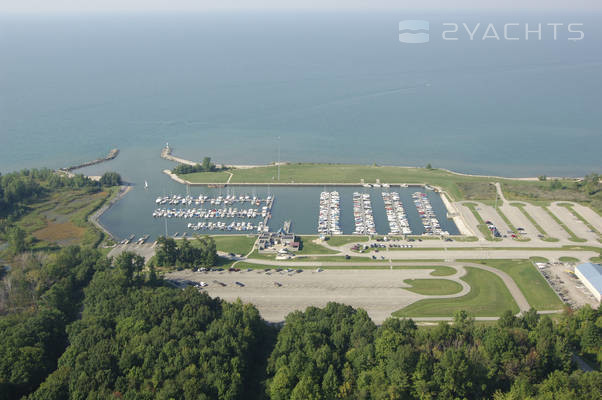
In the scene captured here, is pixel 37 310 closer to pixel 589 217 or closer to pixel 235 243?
pixel 235 243

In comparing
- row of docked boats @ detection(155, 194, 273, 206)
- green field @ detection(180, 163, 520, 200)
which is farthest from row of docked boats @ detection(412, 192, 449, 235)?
row of docked boats @ detection(155, 194, 273, 206)

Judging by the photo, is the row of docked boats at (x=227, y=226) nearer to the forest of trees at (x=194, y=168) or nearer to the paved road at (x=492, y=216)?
the forest of trees at (x=194, y=168)

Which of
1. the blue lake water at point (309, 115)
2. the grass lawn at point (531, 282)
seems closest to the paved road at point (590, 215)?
the grass lawn at point (531, 282)

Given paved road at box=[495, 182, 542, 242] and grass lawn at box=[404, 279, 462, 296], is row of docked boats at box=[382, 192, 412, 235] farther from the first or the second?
paved road at box=[495, 182, 542, 242]

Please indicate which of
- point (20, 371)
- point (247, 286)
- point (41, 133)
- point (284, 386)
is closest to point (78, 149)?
point (41, 133)

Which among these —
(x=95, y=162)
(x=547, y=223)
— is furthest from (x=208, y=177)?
(x=547, y=223)

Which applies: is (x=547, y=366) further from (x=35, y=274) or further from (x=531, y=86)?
(x=531, y=86)
